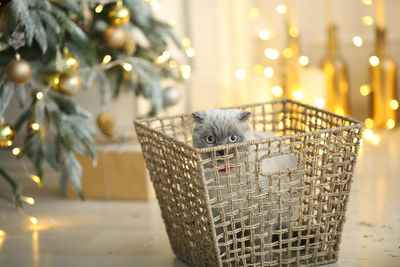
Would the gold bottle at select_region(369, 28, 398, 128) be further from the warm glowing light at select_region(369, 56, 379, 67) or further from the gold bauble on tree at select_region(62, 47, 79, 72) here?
the gold bauble on tree at select_region(62, 47, 79, 72)

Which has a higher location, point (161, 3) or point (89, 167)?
point (161, 3)

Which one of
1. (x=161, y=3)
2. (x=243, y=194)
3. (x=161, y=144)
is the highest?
(x=161, y=3)

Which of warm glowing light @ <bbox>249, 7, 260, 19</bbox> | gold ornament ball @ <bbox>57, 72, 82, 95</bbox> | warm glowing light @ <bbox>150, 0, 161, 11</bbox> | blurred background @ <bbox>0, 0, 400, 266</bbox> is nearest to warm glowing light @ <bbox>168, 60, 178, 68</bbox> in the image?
blurred background @ <bbox>0, 0, 400, 266</bbox>

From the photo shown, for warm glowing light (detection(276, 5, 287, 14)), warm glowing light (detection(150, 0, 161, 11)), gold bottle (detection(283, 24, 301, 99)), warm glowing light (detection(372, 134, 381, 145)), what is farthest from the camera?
warm glowing light (detection(276, 5, 287, 14))

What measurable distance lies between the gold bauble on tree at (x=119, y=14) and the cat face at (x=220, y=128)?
601mm

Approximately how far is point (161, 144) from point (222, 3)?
148cm

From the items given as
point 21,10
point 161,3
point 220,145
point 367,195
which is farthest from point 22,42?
point 367,195

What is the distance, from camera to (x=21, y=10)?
169 centimetres

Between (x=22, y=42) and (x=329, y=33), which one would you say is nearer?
(x=22, y=42)

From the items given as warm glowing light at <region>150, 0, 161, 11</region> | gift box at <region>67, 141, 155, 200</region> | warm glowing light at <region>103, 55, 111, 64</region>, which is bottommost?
gift box at <region>67, 141, 155, 200</region>

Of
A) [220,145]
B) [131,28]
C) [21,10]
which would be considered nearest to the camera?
[220,145]

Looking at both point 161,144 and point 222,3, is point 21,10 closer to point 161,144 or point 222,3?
point 161,144

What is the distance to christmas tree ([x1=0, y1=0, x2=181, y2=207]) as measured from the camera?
174 cm

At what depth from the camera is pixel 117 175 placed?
214 cm
